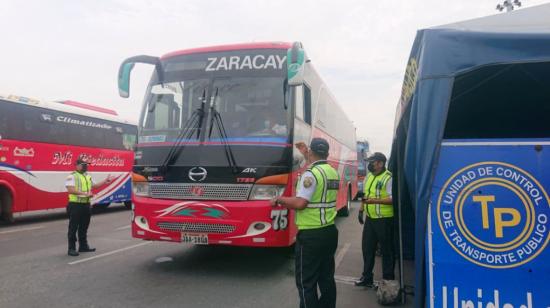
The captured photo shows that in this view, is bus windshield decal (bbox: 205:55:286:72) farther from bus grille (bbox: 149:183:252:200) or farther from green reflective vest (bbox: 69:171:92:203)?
green reflective vest (bbox: 69:171:92:203)

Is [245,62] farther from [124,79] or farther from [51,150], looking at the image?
[51,150]

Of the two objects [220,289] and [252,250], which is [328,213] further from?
[252,250]

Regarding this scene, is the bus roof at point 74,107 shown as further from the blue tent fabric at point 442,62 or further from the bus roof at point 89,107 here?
the blue tent fabric at point 442,62

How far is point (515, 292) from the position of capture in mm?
2867

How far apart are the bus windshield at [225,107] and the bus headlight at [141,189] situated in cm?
65

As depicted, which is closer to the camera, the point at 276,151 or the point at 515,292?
the point at 515,292

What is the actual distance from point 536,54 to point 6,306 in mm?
5568

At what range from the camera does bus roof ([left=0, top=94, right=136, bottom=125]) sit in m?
10.8

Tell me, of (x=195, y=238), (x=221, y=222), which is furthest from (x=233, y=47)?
(x=195, y=238)

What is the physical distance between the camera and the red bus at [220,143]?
17.3 feet

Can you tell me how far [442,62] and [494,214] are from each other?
1184mm

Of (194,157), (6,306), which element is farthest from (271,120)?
(6,306)

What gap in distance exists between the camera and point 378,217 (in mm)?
5000

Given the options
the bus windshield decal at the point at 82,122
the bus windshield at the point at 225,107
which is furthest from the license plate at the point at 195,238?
the bus windshield decal at the point at 82,122
